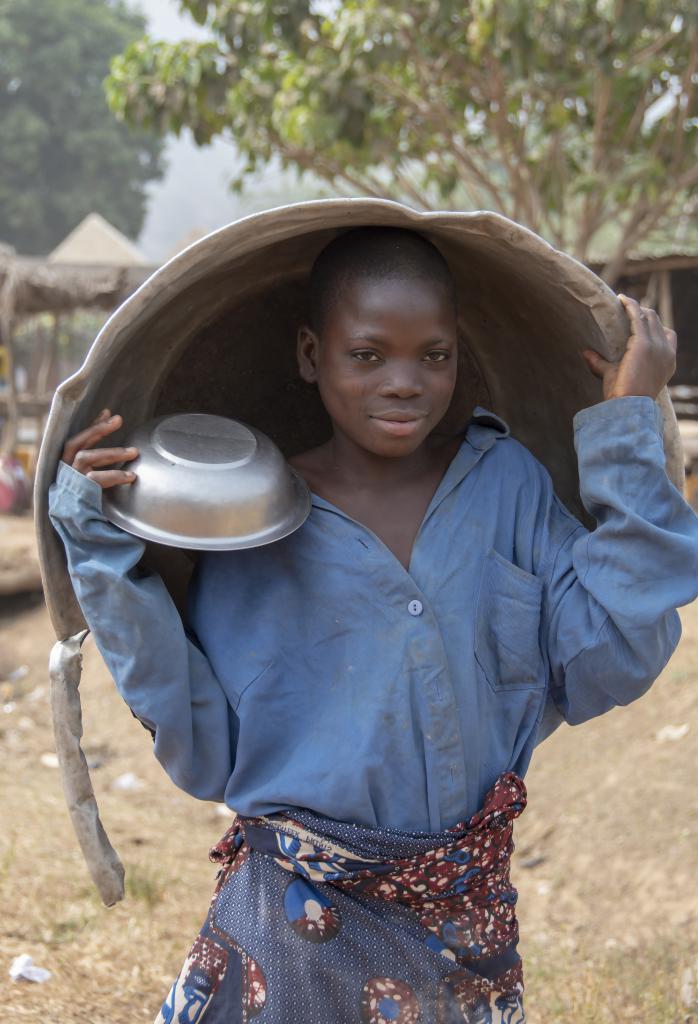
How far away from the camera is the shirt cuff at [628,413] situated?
160 centimetres

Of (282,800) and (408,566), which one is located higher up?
(408,566)

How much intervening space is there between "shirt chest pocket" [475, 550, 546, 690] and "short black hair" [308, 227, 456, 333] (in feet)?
1.46

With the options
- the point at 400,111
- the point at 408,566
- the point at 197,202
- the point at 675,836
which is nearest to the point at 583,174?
the point at 400,111

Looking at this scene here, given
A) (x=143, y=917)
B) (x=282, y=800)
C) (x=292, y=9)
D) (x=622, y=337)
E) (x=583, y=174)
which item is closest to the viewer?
(x=282, y=800)

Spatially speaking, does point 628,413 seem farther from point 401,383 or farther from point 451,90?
point 451,90

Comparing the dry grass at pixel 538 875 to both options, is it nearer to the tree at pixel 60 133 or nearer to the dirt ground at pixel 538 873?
the dirt ground at pixel 538 873

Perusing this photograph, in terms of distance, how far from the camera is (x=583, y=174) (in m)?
7.89

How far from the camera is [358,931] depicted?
1.63 meters

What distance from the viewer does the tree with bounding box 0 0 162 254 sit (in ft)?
113

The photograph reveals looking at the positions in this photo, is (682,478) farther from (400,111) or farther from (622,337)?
(400,111)

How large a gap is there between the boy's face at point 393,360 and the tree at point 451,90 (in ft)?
15.4

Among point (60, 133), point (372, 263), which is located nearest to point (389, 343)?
point (372, 263)

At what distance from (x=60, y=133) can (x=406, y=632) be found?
37.7 meters

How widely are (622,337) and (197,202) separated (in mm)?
180140
